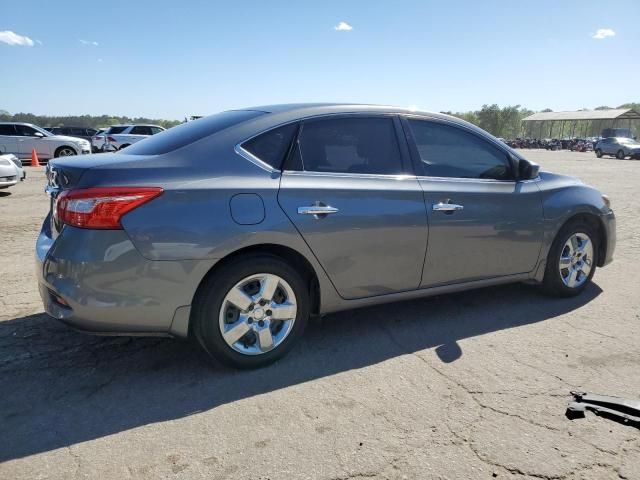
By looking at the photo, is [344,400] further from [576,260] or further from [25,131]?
[25,131]

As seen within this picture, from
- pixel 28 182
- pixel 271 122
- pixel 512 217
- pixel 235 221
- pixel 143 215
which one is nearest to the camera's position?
pixel 143 215

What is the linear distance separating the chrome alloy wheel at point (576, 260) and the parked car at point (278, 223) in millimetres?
320

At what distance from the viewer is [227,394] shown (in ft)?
9.64

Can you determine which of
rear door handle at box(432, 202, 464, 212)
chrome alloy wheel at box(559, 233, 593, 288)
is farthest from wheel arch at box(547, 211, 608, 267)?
rear door handle at box(432, 202, 464, 212)

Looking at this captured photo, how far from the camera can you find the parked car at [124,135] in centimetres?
2445

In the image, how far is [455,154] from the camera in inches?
159

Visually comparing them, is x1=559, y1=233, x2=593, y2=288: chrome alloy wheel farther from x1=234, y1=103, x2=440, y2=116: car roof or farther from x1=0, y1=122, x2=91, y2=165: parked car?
x1=0, y1=122, x2=91, y2=165: parked car

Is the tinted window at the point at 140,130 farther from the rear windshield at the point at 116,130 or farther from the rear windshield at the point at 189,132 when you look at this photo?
the rear windshield at the point at 189,132

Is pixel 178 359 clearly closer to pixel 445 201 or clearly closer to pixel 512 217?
pixel 445 201

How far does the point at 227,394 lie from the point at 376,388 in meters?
0.88

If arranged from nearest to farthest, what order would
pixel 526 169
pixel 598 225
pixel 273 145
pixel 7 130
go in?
1. pixel 273 145
2. pixel 526 169
3. pixel 598 225
4. pixel 7 130

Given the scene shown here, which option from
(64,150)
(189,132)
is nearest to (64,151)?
(64,150)

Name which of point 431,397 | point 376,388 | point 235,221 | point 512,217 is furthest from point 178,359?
point 512,217

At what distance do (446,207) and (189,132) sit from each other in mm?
1916
